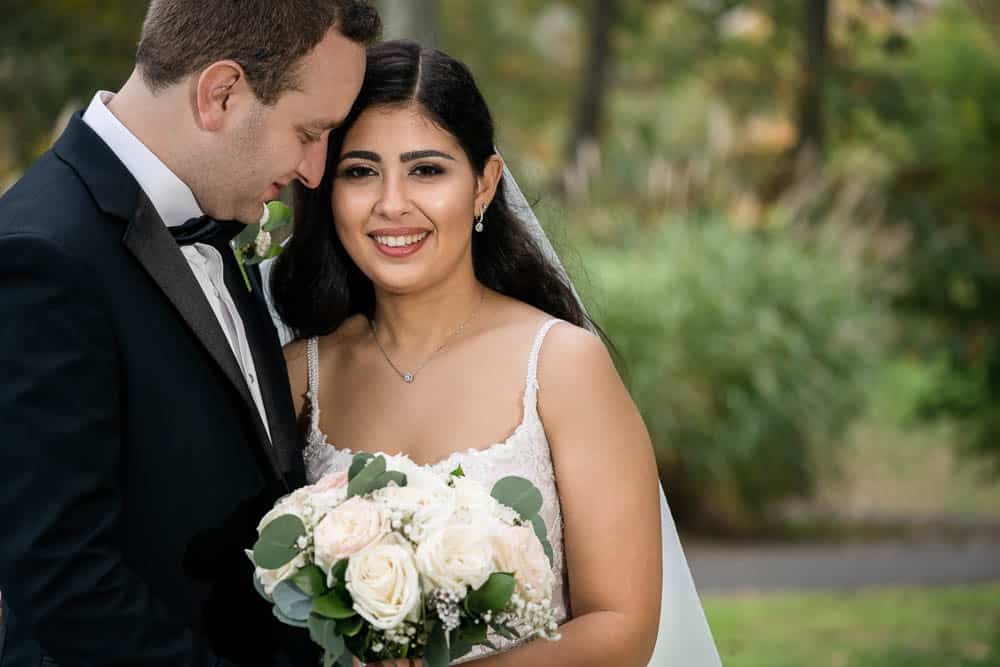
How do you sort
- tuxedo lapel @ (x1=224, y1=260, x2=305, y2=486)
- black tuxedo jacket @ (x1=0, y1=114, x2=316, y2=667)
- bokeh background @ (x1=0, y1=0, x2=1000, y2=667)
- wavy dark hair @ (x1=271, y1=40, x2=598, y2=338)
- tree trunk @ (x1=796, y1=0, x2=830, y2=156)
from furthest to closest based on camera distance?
tree trunk @ (x1=796, y1=0, x2=830, y2=156) → bokeh background @ (x1=0, y1=0, x2=1000, y2=667) → wavy dark hair @ (x1=271, y1=40, x2=598, y2=338) → tuxedo lapel @ (x1=224, y1=260, x2=305, y2=486) → black tuxedo jacket @ (x1=0, y1=114, x2=316, y2=667)

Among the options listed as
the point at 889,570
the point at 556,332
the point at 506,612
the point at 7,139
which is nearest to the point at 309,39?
the point at 556,332

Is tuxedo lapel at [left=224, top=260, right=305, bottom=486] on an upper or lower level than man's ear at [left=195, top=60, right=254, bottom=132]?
lower

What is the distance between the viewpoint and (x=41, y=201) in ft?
8.48

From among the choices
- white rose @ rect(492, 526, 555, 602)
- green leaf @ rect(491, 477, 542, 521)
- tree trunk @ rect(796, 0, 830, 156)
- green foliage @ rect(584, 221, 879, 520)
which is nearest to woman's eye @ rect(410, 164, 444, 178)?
green leaf @ rect(491, 477, 542, 521)

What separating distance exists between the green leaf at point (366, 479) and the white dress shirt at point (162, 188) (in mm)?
318

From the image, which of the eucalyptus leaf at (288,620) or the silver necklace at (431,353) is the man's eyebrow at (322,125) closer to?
the silver necklace at (431,353)

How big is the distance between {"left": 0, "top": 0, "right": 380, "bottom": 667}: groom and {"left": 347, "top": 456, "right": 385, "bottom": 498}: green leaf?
0.93 ft

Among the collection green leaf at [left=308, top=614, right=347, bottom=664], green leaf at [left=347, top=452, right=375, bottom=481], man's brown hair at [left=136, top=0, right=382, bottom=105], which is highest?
man's brown hair at [left=136, top=0, right=382, bottom=105]

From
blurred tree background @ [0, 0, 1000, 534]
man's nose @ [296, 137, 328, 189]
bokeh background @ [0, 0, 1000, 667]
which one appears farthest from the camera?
blurred tree background @ [0, 0, 1000, 534]

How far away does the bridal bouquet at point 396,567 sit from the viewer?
8.14ft

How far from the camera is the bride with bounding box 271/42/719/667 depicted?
10.6ft

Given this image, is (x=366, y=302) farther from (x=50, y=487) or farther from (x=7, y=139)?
(x=7, y=139)

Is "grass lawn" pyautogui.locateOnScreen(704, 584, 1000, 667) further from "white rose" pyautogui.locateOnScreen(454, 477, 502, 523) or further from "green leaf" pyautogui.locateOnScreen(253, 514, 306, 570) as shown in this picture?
"green leaf" pyautogui.locateOnScreen(253, 514, 306, 570)

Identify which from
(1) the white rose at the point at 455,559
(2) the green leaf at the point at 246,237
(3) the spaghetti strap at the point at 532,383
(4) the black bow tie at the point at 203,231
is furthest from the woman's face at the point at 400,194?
(1) the white rose at the point at 455,559
